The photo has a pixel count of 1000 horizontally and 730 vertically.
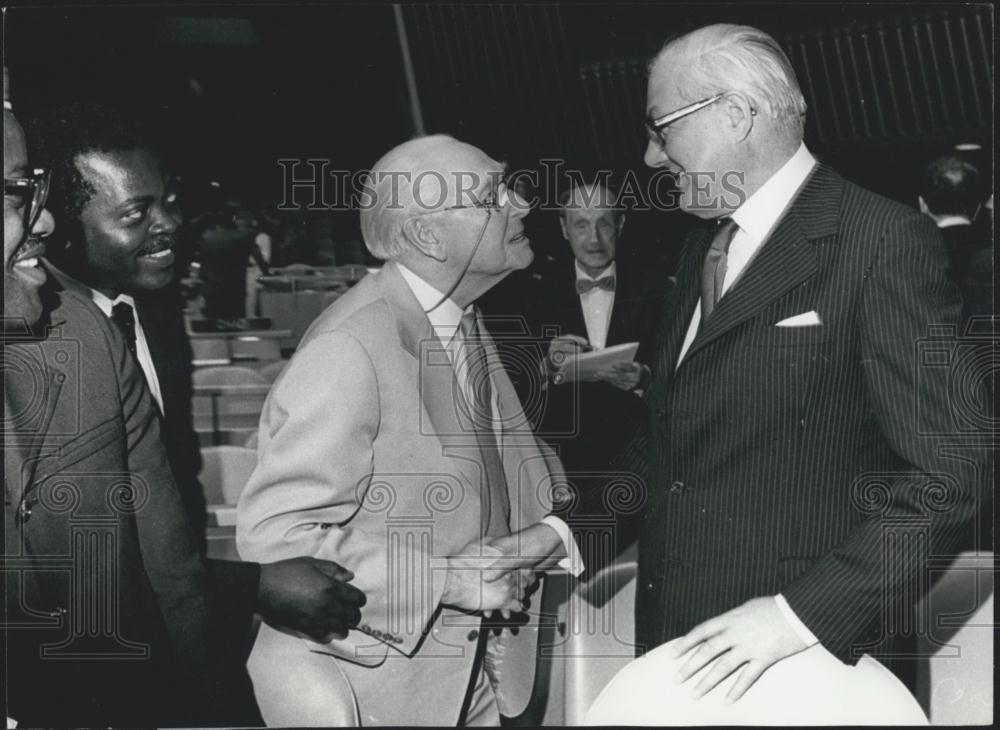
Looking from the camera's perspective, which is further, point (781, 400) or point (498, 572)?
point (498, 572)

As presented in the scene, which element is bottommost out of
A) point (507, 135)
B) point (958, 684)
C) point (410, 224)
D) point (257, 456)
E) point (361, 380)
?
point (958, 684)

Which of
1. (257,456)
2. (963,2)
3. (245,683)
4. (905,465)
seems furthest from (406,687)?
(963,2)

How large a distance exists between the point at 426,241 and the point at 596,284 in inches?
20.0

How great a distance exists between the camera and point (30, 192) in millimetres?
2844

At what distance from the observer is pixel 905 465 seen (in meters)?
2.46

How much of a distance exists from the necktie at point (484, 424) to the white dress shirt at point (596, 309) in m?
0.31

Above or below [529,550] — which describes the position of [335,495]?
above

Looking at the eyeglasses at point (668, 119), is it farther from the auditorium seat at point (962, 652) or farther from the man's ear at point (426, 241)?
the auditorium seat at point (962, 652)

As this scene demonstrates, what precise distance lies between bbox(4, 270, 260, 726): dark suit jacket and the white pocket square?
160cm

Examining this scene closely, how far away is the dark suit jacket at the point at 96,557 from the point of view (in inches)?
112

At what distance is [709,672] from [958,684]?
877 mm

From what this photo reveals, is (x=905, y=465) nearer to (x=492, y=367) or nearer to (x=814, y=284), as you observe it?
(x=814, y=284)

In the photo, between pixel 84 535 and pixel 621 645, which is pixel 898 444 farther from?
pixel 84 535

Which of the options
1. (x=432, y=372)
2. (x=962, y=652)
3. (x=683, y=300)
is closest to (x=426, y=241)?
(x=432, y=372)
